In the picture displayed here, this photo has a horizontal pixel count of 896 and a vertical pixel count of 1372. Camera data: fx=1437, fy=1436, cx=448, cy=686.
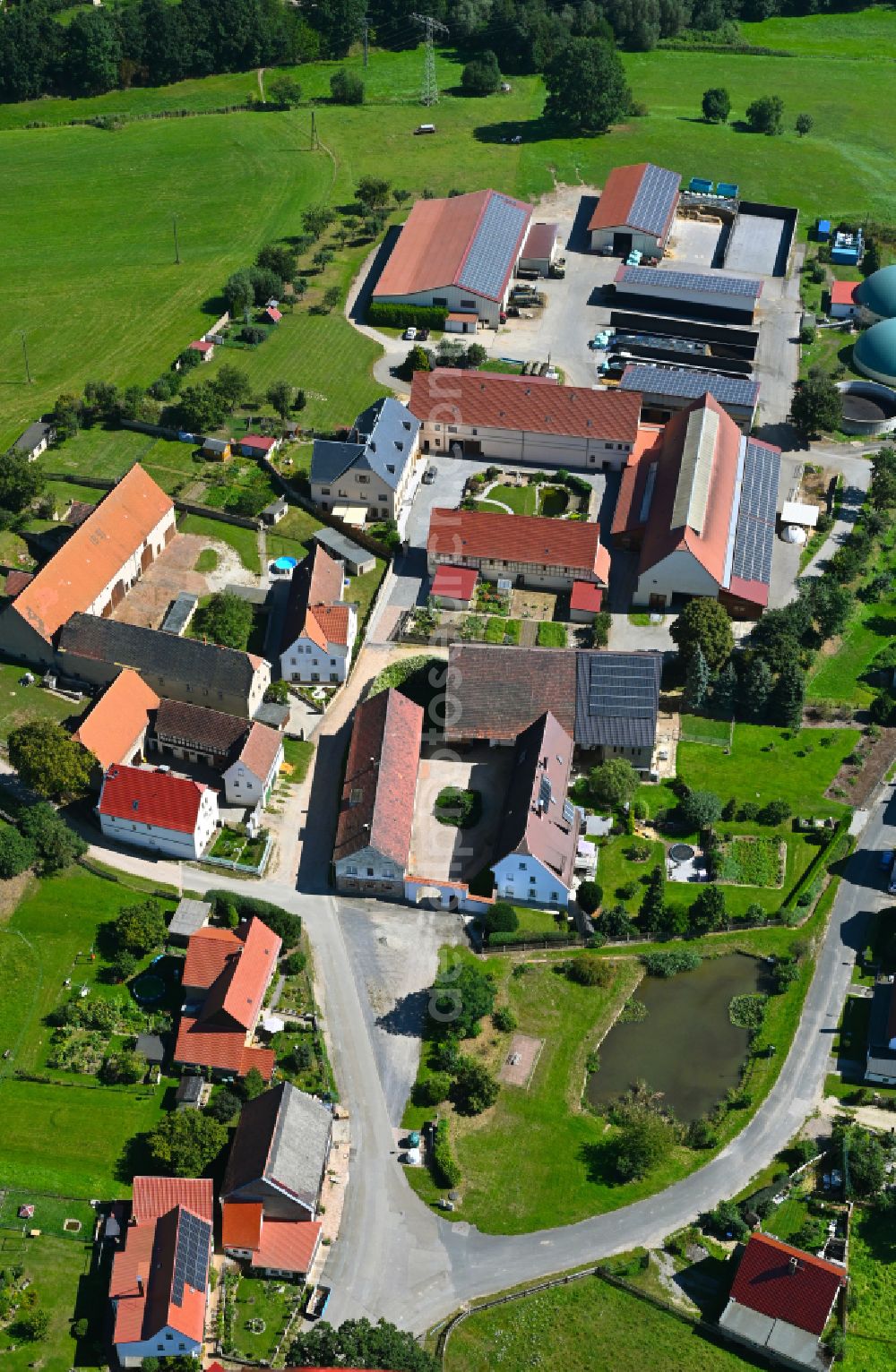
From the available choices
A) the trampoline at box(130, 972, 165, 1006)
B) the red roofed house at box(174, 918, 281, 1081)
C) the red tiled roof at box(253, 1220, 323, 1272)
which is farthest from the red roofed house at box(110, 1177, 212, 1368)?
the trampoline at box(130, 972, 165, 1006)

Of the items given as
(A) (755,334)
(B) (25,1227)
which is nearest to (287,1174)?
(B) (25,1227)

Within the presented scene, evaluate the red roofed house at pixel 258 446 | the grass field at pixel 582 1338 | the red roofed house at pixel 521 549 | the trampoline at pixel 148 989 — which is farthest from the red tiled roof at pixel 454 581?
the grass field at pixel 582 1338

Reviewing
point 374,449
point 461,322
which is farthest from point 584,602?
point 461,322

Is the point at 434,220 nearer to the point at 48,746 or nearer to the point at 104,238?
the point at 104,238

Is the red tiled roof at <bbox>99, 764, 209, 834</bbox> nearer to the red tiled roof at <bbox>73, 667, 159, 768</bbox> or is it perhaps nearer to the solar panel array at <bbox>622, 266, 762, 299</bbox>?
the red tiled roof at <bbox>73, 667, 159, 768</bbox>

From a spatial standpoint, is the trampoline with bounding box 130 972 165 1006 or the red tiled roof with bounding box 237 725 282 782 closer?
the trampoline with bounding box 130 972 165 1006

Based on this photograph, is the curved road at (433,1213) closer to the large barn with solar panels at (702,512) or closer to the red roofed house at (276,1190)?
the red roofed house at (276,1190)

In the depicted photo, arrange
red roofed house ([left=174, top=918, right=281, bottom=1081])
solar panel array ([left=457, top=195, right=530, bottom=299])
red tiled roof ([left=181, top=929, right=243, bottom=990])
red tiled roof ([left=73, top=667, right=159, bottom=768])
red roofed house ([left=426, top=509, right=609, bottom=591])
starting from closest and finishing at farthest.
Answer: red roofed house ([left=174, top=918, right=281, bottom=1081]), red tiled roof ([left=181, top=929, right=243, bottom=990]), red tiled roof ([left=73, top=667, right=159, bottom=768]), red roofed house ([left=426, top=509, right=609, bottom=591]), solar panel array ([left=457, top=195, right=530, bottom=299])
